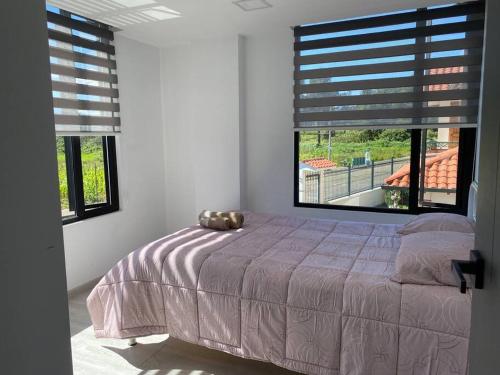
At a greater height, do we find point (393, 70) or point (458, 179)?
point (393, 70)

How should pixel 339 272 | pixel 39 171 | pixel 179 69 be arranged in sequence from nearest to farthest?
pixel 39 171 → pixel 339 272 → pixel 179 69

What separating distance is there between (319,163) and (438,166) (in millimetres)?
1131

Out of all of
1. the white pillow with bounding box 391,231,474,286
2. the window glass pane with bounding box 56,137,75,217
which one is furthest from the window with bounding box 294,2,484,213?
the window glass pane with bounding box 56,137,75,217

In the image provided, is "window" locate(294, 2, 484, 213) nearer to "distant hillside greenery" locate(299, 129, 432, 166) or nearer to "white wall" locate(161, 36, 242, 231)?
"distant hillside greenery" locate(299, 129, 432, 166)

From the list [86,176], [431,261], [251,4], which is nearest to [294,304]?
[431,261]

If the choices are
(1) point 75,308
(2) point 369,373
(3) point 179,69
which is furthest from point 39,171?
(3) point 179,69

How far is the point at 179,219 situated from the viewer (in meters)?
4.36

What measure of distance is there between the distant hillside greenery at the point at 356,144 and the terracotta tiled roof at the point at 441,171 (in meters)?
0.22

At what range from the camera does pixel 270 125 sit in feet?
12.6

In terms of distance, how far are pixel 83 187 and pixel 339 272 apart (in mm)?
2569

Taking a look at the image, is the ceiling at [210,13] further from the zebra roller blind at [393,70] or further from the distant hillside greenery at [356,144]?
the distant hillside greenery at [356,144]

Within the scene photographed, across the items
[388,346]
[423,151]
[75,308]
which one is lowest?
[75,308]

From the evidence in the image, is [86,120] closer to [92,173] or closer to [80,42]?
[92,173]

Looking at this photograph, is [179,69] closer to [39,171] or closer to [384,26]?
[384,26]
